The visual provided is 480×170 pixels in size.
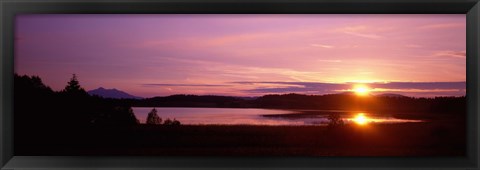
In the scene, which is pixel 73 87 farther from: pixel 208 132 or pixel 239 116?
pixel 239 116

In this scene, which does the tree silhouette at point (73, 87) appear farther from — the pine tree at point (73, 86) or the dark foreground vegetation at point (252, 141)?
the dark foreground vegetation at point (252, 141)

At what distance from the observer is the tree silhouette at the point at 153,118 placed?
2.98 m

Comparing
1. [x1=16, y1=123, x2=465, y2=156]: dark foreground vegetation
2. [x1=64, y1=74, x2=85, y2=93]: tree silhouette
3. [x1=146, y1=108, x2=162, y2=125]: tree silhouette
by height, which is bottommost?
[x1=16, y1=123, x2=465, y2=156]: dark foreground vegetation

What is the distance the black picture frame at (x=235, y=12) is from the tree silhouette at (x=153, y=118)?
20 centimetres

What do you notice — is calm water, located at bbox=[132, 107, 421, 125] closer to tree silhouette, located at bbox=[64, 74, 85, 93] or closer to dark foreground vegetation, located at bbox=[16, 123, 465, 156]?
dark foreground vegetation, located at bbox=[16, 123, 465, 156]

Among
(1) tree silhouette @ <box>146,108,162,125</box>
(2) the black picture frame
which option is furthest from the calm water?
(2) the black picture frame

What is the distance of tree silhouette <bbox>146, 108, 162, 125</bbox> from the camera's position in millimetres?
2977

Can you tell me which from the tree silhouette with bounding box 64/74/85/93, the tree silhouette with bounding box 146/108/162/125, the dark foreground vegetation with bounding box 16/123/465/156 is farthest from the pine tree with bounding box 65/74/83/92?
the tree silhouette with bounding box 146/108/162/125

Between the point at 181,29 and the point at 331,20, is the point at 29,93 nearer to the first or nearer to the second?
the point at 181,29

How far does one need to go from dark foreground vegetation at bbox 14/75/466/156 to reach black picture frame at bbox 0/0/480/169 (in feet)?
0.22

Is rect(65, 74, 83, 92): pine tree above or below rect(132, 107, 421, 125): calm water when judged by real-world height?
above

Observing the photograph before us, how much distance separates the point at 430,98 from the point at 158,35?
1387mm

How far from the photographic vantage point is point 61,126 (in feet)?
9.70

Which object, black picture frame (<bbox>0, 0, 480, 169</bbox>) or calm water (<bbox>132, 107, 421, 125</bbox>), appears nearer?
black picture frame (<bbox>0, 0, 480, 169</bbox>)
